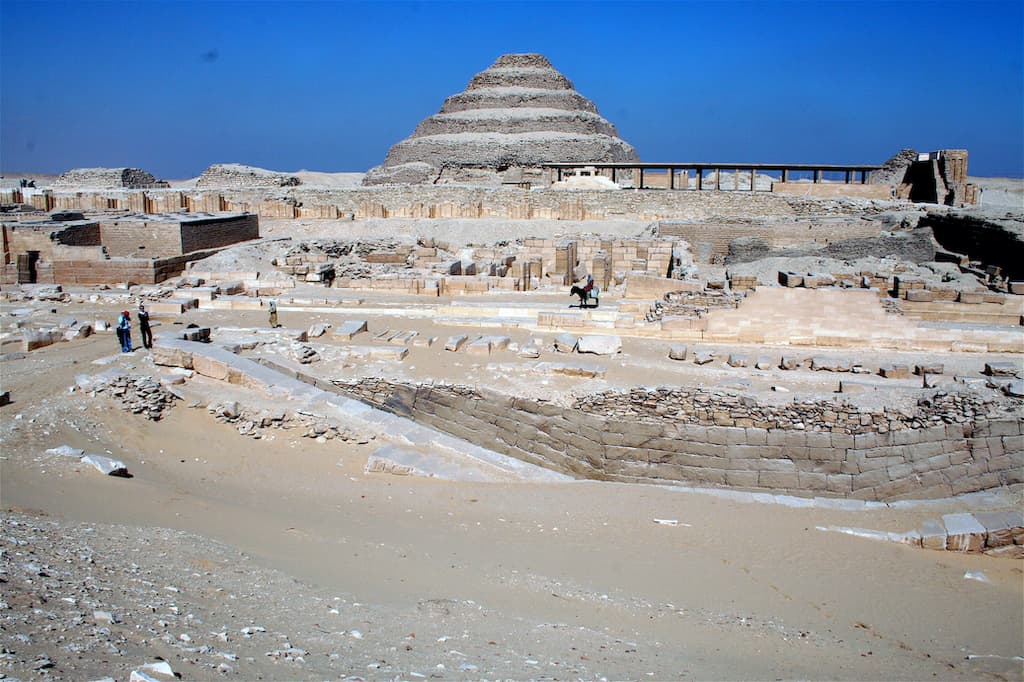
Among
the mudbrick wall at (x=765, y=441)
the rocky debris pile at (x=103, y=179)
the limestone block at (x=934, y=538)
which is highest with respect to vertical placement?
the rocky debris pile at (x=103, y=179)

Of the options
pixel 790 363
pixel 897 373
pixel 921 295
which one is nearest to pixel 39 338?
pixel 790 363

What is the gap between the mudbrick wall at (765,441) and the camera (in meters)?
7.41

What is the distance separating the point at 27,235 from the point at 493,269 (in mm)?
10927

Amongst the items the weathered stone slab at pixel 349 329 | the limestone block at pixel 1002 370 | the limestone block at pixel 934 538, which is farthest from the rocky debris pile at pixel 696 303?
the limestone block at pixel 934 538

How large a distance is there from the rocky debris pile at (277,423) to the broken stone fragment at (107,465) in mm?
1420

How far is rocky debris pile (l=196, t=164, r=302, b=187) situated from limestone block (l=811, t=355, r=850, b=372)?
28275 mm

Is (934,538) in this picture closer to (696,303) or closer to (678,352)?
(678,352)

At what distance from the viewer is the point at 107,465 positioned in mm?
6348

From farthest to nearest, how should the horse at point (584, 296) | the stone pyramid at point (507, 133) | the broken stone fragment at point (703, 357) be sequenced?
the stone pyramid at point (507, 133), the horse at point (584, 296), the broken stone fragment at point (703, 357)

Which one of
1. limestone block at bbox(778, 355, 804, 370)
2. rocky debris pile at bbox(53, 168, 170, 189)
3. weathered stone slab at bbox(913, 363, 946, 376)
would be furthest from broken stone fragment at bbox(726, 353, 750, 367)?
rocky debris pile at bbox(53, 168, 170, 189)

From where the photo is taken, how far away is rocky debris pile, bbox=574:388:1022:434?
759cm

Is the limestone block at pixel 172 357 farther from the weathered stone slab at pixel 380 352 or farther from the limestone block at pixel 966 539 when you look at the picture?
the limestone block at pixel 966 539

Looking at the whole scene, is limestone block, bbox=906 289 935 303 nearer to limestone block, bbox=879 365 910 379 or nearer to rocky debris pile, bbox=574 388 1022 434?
limestone block, bbox=879 365 910 379

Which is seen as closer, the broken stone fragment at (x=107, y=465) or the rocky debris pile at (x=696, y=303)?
the broken stone fragment at (x=107, y=465)
